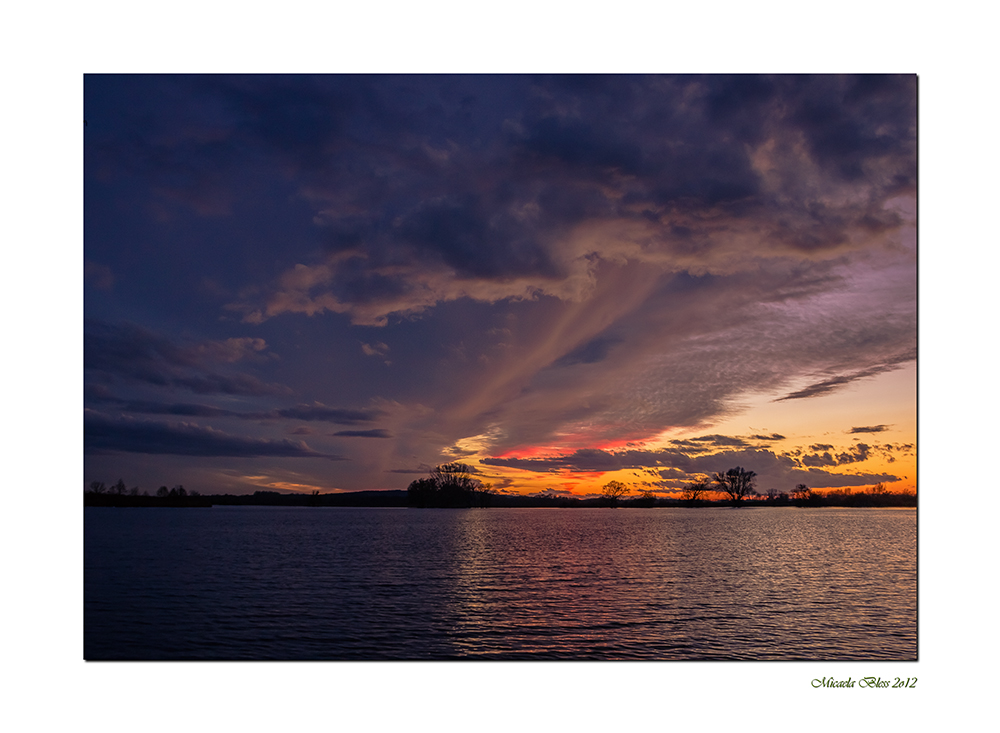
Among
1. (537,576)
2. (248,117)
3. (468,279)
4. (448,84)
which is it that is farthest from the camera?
(537,576)

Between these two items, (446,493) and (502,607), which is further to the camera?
(446,493)

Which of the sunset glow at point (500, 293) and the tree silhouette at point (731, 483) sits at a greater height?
the sunset glow at point (500, 293)

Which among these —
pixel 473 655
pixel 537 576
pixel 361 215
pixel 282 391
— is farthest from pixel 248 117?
pixel 537 576

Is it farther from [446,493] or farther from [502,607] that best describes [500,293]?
[446,493]

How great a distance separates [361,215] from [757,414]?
1816 cm

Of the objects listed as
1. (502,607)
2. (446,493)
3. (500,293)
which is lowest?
(446,493)

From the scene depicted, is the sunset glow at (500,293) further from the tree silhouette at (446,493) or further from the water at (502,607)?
the tree silhouette at (446,493)

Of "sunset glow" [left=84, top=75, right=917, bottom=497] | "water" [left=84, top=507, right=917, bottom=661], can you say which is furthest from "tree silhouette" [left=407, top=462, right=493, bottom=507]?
"sunset glow" [left=84, top=75, right=917, bottom=497]

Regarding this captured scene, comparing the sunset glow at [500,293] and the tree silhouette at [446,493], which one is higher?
the sunset glow at [500,293]

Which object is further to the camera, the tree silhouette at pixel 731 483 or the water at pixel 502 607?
the tree silhouette at pixel 731 483

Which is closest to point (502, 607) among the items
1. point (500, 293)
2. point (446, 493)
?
point (500, 293)

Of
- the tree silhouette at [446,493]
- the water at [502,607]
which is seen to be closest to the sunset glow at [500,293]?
the water at [502,607]
